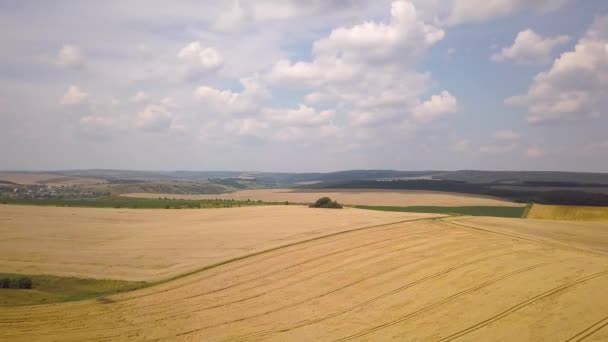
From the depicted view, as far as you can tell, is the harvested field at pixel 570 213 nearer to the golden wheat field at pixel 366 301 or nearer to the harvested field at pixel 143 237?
the harvested field at pixel 143 237

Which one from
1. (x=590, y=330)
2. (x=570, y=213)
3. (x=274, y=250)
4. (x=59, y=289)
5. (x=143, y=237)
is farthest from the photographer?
(x=570, y=213)

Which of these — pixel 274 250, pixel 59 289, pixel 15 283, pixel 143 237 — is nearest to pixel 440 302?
pixel 274 250

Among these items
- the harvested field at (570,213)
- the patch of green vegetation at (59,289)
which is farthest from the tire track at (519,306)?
the harvested field at (570,213)

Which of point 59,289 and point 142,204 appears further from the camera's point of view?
point 142,204

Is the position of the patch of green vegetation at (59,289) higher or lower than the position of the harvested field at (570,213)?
lower

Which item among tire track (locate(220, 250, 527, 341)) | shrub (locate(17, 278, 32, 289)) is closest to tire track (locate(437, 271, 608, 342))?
tire track (locate(220, 250, 527, 341))

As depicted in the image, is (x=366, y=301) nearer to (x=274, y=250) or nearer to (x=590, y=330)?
(x=590, y=330)
